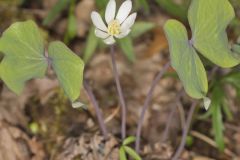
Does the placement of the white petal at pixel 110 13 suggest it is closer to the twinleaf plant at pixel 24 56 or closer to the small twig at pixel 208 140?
the twinleaf plant at pixel 24 56

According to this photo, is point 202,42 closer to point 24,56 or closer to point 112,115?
point 24,56

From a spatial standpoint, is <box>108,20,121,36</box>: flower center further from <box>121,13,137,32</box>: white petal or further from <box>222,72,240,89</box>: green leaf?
<box>222,72,240,89</box>: green leaf

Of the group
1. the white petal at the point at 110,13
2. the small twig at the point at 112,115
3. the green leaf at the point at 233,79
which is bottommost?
the small twig at the point at 112,115

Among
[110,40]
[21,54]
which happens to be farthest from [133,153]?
[21,54]

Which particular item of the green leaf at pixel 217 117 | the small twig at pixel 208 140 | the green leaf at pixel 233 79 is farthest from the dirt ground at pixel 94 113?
the green leaf at pixel 233 79

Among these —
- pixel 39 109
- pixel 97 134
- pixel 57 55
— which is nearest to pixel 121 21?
pixel 57 55

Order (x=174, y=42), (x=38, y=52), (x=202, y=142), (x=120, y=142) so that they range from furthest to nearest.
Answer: (x=202, y=142) → (x=120, y=142) → (x=38, y=52) → (x=174, y=42)

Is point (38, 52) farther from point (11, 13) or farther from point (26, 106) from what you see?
point (11, 13)
